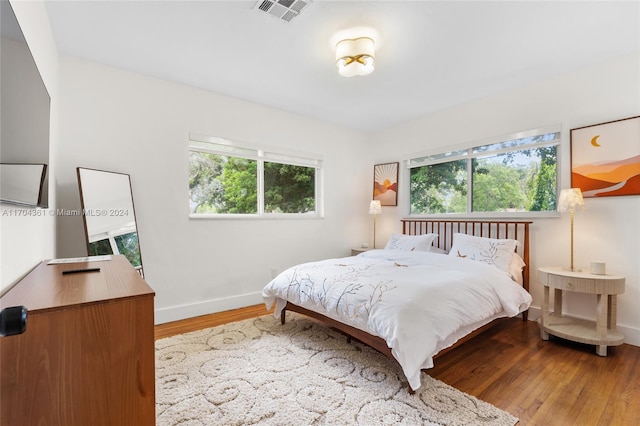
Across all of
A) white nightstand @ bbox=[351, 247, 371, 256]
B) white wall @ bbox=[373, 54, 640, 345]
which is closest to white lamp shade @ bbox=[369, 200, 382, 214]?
white nightstand @ bbox=[351, 247, 371, 256]

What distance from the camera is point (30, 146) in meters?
1.21

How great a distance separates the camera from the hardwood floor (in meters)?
1.68

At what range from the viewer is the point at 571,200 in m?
2.68

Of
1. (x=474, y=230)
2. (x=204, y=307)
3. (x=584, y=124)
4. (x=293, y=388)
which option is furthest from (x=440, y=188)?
(x=204, y=307)

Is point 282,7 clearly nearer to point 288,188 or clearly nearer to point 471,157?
point 288,188

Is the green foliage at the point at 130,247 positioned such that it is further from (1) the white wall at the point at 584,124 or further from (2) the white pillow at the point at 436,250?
(1) the white wall at the point at 584,124

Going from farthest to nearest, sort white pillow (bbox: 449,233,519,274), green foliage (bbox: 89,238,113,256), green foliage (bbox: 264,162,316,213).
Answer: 1. green foliage (bbox: 264,162,316,213)
2. white pillow (bbox: 449,233,519,274)
3. green foliage (bbox: 89,238,113,256)

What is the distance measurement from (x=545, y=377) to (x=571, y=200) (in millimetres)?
1582

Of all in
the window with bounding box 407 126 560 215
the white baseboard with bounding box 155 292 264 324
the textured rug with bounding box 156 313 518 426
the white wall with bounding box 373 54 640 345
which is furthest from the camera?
the window with bounding box 407 126 560 215

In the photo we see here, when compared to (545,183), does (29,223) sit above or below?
below

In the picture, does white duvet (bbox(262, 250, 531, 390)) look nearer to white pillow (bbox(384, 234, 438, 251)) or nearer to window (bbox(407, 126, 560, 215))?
white pillow (bbox(384, 234, 438, 251))

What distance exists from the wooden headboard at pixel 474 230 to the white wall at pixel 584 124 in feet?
0.33

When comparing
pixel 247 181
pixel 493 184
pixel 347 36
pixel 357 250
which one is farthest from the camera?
pixel 357 250

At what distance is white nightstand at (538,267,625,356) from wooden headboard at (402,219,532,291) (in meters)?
0.49
